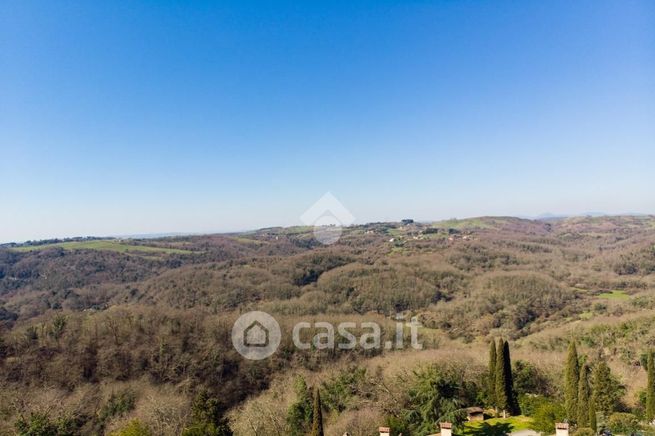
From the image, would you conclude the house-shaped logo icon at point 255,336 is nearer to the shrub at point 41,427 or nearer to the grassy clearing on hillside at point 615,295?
the shrub at point 41,427

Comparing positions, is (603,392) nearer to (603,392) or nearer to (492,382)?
(603,392)

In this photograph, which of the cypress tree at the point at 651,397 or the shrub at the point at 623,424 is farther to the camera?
the cypress tree at the point at 651,397

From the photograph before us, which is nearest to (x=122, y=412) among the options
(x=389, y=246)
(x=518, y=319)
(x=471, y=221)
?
(x=518, y=319)

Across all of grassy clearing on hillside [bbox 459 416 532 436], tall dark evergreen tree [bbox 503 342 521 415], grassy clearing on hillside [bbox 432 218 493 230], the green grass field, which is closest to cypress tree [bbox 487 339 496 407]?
tall dark evergreen tree [bbox 503 342 521 415]

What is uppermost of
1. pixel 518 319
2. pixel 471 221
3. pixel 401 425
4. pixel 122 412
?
pixel 471 221

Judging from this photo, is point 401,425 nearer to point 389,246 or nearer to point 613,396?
point 613,396

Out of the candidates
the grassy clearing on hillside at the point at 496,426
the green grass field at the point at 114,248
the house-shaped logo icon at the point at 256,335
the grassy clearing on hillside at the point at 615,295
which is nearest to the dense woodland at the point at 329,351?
the grassy clearing on hillside at the point at 615,295

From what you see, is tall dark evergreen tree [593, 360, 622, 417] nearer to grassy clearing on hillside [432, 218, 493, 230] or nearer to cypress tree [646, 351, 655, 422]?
cypress tree [646, 351, 655, 422]
